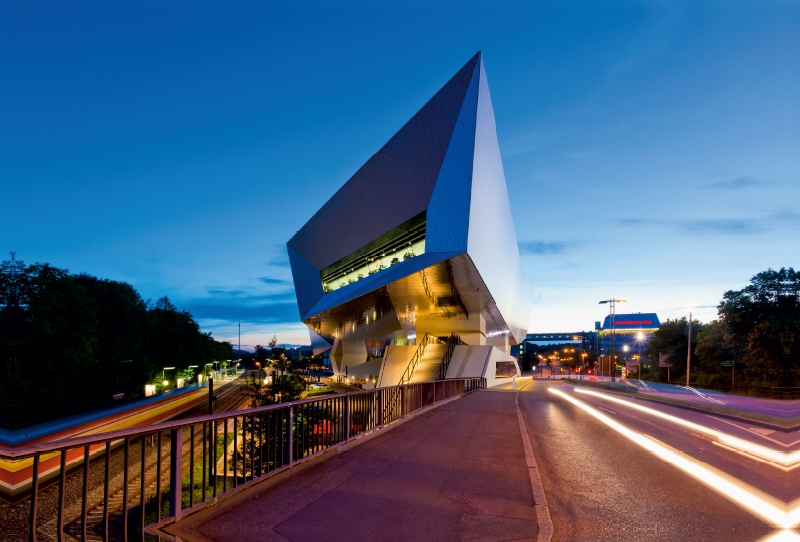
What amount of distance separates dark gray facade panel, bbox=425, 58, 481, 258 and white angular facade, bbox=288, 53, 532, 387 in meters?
0.06

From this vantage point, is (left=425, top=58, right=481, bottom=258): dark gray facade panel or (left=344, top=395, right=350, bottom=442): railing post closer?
(left=344, top=395, right=350, bottom=442): railing post

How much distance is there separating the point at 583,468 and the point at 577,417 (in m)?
8.29

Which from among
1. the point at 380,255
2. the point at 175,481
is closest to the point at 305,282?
the point at 380,255

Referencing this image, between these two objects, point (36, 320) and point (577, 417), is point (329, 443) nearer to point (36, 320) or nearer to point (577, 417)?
point (577, 417)

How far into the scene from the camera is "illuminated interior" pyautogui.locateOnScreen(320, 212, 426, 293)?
119ft

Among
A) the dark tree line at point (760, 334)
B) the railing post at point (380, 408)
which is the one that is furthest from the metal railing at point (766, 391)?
the railing post at point (380, 408)

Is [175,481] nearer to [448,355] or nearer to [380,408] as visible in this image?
[380,408]

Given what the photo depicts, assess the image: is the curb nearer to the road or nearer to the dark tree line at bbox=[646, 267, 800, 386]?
the road

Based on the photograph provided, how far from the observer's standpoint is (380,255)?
140 ft

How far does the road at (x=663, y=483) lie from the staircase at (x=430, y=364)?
72.9 ft

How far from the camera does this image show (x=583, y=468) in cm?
724

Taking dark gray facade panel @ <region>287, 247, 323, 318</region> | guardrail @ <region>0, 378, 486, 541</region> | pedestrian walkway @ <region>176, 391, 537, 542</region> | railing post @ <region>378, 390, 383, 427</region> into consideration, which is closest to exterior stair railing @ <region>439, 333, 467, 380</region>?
guardrail @ <region>0, 378, 486, 541</region>

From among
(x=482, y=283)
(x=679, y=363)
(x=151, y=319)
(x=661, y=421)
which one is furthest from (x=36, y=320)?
(x=679, y=363)

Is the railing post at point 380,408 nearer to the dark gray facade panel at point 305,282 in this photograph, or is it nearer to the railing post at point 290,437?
the railing post at point 290,437
